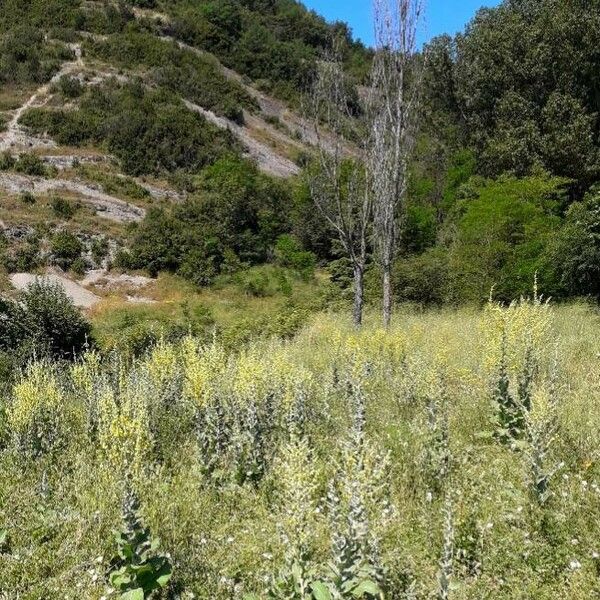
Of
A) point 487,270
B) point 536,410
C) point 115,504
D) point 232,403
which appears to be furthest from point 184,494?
point 487,270

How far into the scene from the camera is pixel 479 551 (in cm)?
383

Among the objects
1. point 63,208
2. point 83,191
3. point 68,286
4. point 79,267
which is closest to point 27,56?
point 83,191

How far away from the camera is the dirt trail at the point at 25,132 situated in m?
36.5

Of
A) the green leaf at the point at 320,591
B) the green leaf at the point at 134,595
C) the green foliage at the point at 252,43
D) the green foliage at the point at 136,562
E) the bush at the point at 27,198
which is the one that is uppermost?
the green foliage at the point at 252,43

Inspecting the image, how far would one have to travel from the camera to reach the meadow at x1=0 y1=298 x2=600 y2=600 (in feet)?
11.3

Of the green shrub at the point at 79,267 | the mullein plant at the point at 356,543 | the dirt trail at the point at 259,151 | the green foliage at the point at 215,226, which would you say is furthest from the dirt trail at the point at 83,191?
the mullein plant at the point at 356,543

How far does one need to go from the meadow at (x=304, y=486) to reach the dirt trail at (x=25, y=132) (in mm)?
34183

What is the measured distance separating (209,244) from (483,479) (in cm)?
2541

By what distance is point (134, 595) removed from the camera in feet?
11.4

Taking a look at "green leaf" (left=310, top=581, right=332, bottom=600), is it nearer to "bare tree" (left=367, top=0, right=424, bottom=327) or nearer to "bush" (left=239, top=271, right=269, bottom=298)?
"bare tree" (left=367, top=0, right=424, bottom=327)

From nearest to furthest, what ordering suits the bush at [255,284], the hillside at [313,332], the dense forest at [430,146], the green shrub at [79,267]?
the hillside at [313,332], the dense forest at [430,146], the green shrub at [79,267], the bush at [255,284]

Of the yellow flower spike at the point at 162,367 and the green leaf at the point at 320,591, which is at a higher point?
the yellow flower spike at the point at 162,367

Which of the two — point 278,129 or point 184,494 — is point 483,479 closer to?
point 184,494

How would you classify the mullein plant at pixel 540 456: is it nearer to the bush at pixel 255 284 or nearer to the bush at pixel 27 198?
the bush at pixel 255 284
